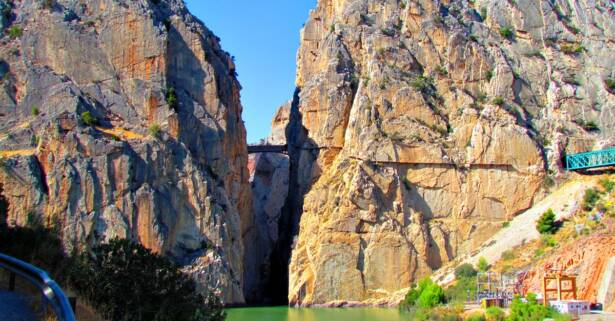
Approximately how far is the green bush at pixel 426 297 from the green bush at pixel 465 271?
5.45 metres

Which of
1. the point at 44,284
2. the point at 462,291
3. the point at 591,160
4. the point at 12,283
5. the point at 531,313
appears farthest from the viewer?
the point at 591,160

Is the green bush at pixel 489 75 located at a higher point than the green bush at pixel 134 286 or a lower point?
higher

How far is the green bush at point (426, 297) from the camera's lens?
46.9 meters

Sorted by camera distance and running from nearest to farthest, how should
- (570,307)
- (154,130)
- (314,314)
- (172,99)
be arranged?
(570,307) < (314,314) < (154,130) < (172,99)

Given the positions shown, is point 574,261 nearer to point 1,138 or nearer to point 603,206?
point 603,206

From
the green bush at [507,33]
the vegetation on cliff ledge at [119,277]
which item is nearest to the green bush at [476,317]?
the vegetation on cliff ledge at [119,277]

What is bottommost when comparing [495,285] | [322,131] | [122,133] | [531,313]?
[531,313]

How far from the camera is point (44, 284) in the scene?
1044 centimetres

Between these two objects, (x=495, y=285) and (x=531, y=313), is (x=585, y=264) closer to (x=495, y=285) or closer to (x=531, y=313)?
(x=495, y=285)

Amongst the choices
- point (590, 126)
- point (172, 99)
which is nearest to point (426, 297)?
point (172, 99)

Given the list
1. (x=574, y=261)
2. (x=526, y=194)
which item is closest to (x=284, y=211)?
(x=526, y=194)

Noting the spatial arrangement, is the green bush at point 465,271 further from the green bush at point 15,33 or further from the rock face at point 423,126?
the green bush at point 15,33

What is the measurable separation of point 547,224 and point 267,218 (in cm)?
4228

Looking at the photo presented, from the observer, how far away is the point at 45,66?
61.4 meters
